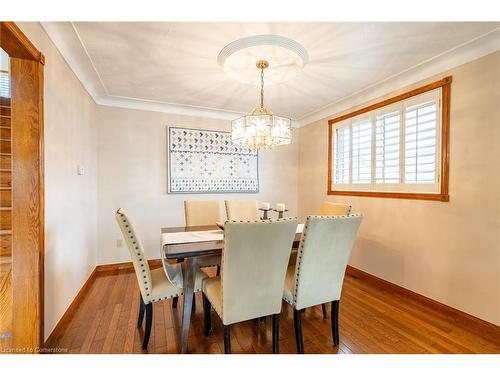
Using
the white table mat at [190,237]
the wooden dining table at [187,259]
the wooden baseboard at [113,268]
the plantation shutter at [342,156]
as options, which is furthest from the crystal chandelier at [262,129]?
the wooden baseboard at [113,268]

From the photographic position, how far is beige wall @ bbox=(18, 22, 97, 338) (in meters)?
1.67

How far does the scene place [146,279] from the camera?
1.63 meters

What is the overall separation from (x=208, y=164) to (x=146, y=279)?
2286mm

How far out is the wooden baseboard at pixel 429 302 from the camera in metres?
1.87

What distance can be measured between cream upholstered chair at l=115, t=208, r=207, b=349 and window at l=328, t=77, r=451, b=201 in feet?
7.55

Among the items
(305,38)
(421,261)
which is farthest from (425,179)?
(305,38)

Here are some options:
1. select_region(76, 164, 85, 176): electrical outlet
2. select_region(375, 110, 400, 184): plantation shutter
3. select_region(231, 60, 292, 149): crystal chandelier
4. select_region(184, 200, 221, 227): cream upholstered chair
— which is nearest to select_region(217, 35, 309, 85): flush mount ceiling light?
select_region(231, 60, 292, 149): crystal chandelier

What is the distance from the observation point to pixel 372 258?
2891 mm

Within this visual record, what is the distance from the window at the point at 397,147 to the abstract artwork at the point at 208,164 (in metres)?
1.42

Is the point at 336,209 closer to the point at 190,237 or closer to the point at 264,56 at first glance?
the point at 190,237

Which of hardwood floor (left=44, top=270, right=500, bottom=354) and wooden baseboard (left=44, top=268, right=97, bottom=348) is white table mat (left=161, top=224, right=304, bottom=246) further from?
wooden baseboard (left=44, top=268, right=97, bottom=348)

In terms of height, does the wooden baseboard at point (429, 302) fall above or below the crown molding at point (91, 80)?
below

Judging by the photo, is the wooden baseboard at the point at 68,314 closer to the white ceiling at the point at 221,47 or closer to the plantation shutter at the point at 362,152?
the white ceiling at the point at 221,47
